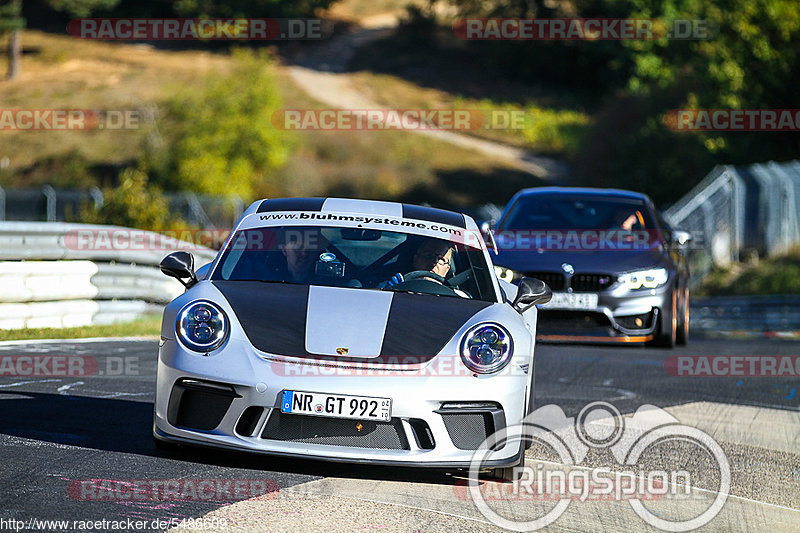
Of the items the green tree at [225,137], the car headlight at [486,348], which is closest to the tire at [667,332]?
the car headlight at [486,348]

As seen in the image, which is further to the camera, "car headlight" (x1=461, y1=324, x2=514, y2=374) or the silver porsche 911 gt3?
"car headlight" (x1=461, y1=324, x2=514, y2=374)

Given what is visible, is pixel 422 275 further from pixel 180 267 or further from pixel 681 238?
pixel 681 238

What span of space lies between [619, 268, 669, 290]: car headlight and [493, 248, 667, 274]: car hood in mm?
58

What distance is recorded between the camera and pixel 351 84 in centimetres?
8025

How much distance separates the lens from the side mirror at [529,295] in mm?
7250

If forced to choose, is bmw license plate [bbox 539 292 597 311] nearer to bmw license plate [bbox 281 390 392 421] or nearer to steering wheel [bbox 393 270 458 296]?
steering wheel [bbox 393 270 458 296]

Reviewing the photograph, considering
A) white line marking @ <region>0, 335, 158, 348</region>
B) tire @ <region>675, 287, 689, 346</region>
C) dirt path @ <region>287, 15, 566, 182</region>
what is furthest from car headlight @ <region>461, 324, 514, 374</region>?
dirt path @ <region>287, 15, 566, 182</region>

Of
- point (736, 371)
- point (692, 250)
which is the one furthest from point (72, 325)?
point (692, 250)

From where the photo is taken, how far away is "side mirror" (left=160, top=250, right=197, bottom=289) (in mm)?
7090

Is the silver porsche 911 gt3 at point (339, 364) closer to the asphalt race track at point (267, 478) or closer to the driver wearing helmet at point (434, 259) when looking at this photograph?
the driver wearing helmet at point (434, 259)

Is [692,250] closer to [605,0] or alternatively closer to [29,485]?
[29,485]

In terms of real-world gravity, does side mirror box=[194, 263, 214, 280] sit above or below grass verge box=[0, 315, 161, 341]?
above

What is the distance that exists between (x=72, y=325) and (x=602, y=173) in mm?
33880

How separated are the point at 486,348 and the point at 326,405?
0.95 meters
